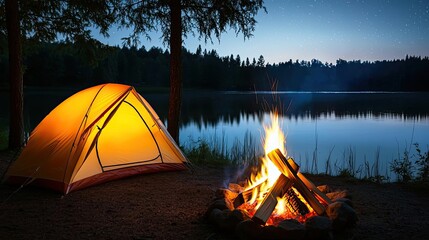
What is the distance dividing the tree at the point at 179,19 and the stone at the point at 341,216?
6.09 m

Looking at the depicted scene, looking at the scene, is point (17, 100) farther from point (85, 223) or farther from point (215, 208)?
point (215, 208)

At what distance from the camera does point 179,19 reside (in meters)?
9.33

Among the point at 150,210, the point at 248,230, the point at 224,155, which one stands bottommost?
the point at 224,155

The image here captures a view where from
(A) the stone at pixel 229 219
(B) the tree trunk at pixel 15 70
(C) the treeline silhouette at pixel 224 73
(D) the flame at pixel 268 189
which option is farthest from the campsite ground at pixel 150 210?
(C) the treeline silhouette at pixel 224 73

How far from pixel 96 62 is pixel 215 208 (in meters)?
8.39

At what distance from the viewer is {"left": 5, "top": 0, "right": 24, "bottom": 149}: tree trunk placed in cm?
891

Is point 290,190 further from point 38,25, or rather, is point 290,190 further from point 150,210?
point 38,25

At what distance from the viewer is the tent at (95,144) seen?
19.9 ft

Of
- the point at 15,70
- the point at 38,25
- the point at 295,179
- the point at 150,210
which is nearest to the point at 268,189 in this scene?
the point at 295,179

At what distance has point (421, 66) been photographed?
3312 inches

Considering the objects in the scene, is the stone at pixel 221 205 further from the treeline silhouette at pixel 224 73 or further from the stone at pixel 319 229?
the treeline silhouette at pixel 224 73

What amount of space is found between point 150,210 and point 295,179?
2.08 metres

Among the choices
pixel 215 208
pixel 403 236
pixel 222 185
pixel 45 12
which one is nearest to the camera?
pixel 403 236

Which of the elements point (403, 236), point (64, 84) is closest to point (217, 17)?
point (403, 236)
